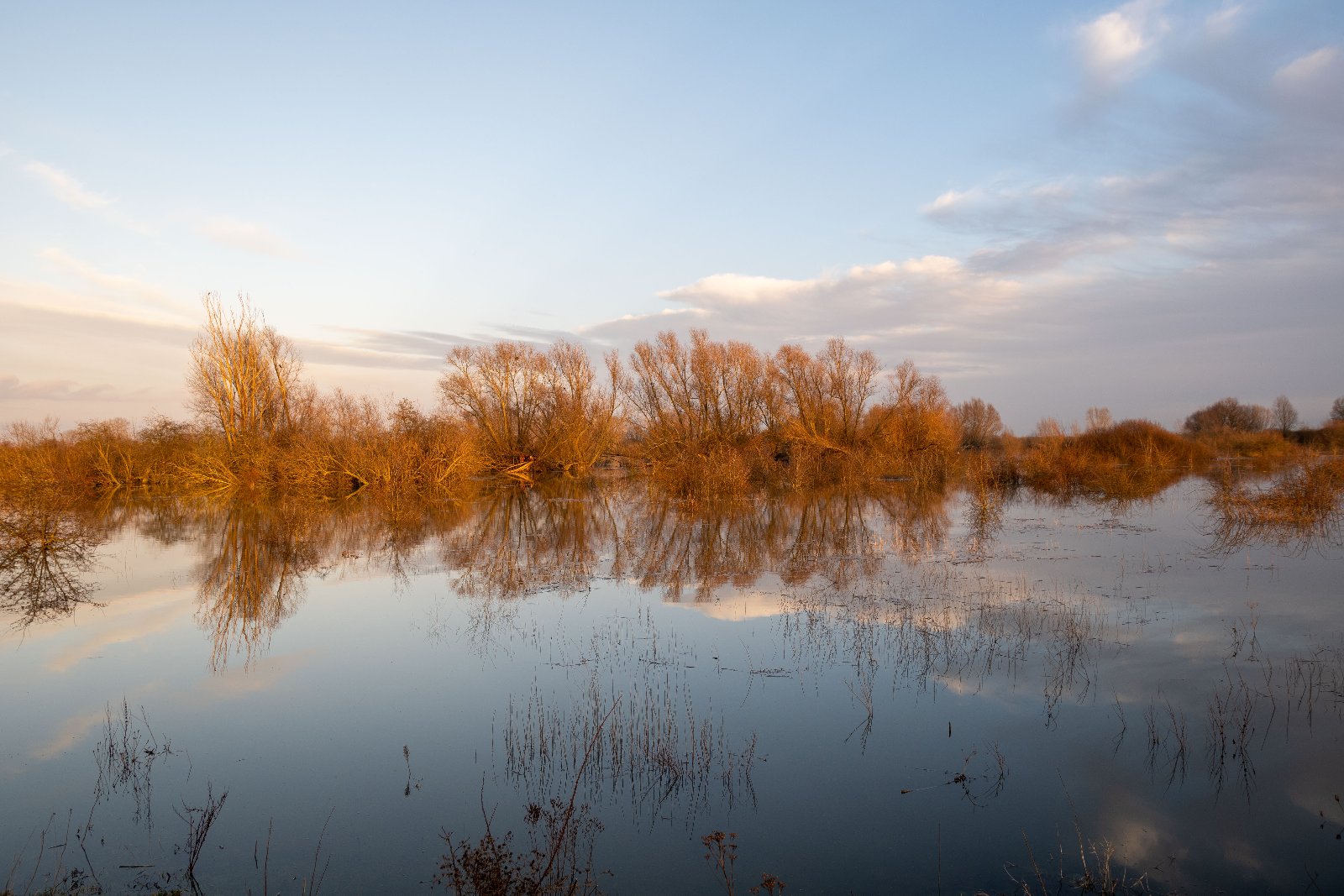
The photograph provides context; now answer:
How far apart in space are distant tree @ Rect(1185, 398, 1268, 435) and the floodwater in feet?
151

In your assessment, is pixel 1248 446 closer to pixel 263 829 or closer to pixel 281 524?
pixel 281 524

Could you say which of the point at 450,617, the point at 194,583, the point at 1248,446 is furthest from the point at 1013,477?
the point at 194,583

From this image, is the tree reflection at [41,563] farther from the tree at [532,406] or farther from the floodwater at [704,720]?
the tree at [532,406]

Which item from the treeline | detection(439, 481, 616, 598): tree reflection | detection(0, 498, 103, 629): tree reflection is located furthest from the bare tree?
detection(0, 498, 103, 629): tree reflection

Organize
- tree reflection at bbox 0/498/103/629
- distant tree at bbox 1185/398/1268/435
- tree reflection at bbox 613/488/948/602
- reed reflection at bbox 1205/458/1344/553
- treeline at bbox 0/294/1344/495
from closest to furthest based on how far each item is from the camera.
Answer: tree reflection at bbox 0/498/103/629 < tree reflection at bbox 613/488/948/602 < reed reflection at bbox 1205/458/1344/553 < treeline at bbox 0/294/1344/495 < distant tree at bbox 1185/398/1268/435

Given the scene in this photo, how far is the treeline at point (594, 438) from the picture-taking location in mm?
29875

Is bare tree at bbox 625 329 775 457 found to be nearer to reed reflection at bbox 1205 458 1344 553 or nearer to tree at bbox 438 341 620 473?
tree at bbox 438 341 620 473

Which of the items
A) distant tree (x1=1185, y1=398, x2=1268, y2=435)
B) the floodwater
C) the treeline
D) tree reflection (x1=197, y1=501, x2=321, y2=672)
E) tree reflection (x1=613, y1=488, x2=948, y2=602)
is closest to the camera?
the floodwater

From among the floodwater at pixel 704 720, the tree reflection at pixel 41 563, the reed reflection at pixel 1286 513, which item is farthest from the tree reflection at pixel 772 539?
the tree reflection at pixel 41 563

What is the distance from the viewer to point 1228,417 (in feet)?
176

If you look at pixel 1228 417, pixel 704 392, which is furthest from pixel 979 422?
pixel 704 392

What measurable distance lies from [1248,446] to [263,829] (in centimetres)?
4730

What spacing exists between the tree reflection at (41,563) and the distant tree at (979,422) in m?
56.9

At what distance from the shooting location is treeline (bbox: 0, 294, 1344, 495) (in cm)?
2988
